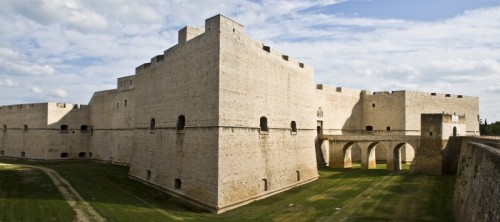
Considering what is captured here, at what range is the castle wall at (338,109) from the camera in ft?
124

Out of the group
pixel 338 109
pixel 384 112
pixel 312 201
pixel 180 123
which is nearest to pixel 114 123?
pixel 180 123

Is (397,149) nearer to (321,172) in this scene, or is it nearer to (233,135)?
(321,172)

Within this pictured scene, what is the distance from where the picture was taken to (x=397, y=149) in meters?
31.0

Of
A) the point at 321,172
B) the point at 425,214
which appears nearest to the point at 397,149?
the point at 321,172

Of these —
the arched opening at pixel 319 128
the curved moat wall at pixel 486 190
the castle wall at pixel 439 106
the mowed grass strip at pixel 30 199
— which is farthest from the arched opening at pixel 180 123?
the castle wall at pixel 439 106

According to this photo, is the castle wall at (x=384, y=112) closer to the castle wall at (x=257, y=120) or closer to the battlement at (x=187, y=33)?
the castle wall at (x=257, y=120)

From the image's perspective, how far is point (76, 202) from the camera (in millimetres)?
18562

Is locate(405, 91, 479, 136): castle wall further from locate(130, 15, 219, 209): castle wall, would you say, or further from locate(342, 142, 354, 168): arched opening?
locate(130, 15, 219, 209): castle wall

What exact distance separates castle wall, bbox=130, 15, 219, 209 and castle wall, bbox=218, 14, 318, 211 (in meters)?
0.64

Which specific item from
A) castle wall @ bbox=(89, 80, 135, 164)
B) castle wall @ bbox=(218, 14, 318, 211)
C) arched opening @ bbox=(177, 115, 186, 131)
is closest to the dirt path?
castle wall @ bbox=(218, 14, 318, 211)

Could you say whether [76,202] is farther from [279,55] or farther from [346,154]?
[346,154]

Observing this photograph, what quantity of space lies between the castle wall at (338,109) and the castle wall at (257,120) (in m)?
10.0

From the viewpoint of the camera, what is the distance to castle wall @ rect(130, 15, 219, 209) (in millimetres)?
18984

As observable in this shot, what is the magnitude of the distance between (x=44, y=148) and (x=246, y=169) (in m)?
26.7
